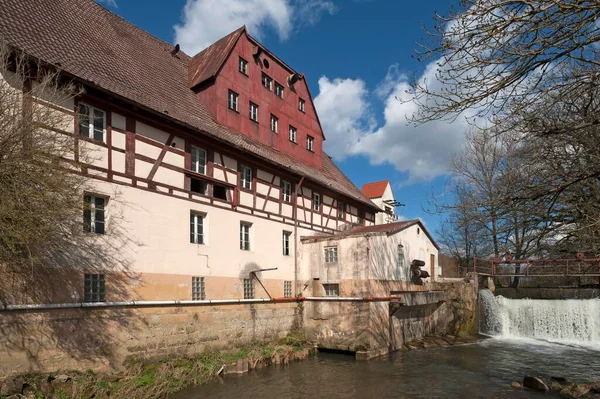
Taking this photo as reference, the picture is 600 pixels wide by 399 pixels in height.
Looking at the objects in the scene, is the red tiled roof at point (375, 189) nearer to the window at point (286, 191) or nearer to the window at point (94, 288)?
the window at point (286, 191)

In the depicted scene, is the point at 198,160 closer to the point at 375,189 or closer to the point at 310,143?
the point at 310,143

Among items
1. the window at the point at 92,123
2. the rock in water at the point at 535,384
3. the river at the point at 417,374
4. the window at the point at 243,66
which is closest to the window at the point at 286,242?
the river at the point at 417,374

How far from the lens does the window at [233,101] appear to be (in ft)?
57.2

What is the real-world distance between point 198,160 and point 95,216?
4.07 metres

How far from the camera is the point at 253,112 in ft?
61.2

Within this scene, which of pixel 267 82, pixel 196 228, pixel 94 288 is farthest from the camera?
pixel 267 82

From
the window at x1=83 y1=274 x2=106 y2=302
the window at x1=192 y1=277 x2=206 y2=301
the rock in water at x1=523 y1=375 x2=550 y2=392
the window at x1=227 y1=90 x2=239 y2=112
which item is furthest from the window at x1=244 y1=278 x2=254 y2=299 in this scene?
the rock in water at x1=523 y1=375 x2=550 y2=392

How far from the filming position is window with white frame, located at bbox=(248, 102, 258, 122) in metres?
18.4

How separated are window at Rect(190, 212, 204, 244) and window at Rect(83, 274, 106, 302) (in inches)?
128

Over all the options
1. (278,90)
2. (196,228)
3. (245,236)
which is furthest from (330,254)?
(278,90)

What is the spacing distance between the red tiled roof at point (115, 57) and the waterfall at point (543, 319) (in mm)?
10649

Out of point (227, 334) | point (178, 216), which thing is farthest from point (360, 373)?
point (178, 216)

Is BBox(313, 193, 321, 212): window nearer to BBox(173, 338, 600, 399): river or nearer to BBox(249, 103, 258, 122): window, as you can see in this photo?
BBox(249, 103, 258, 122): window

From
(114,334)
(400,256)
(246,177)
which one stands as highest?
(246,177)
